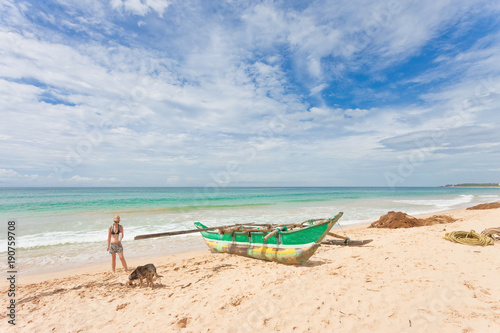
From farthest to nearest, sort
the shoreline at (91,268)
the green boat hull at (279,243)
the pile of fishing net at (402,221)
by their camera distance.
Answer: the pile of fishing net at (402,221), the shoreline at (91,268), the green boat hull at (279,243)

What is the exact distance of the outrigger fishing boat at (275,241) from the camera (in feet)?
24.3

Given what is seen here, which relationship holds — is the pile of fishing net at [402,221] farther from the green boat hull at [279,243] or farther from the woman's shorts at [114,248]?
the woman's shorts at [114,248]

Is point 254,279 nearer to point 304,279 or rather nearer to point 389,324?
point 304,279

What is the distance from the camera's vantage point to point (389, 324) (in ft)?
13.0

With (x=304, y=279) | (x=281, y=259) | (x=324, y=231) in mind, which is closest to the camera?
(x=304, y=279)

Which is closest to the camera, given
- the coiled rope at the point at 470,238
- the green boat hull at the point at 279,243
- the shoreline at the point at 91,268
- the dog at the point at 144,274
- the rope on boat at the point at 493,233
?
the dog at the point at 144,274

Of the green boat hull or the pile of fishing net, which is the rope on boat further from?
the green boat hull

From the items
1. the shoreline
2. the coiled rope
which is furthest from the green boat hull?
the coiled rope

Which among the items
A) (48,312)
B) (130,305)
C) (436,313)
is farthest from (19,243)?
(436,313)

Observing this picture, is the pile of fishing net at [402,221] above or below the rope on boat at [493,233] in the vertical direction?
below

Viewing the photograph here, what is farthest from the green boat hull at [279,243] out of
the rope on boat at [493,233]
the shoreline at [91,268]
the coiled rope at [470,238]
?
the rope on boat at [493,233]

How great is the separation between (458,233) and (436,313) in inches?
281

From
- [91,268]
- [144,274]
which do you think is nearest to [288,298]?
[144,274]

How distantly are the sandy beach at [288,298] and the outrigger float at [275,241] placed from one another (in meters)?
0.47
